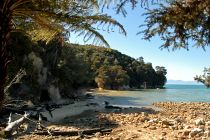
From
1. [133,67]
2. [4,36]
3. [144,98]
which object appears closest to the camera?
[4,36]

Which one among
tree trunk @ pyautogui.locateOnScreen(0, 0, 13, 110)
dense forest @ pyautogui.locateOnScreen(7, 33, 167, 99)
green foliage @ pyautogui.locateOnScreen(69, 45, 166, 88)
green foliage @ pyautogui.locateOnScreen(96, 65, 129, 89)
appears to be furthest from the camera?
green foliage @ pyautogui.locateOnScreen(69, 45, 166, 88)

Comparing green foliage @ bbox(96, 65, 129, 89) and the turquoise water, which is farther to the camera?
green foliage @ bbox(96, 65, 129, 89)

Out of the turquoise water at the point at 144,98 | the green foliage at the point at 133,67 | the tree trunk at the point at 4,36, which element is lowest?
the turquoise water at the point at 144,98

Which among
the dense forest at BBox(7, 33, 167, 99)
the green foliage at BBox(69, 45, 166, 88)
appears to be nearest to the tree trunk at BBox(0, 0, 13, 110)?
the dense forest at BBox(7, 33, 167, 99)

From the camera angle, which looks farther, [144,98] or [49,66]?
[144,98]

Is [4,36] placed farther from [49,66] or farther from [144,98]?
[144,98]

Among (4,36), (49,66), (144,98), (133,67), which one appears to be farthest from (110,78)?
(4,36)

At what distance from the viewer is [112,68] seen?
11338cm

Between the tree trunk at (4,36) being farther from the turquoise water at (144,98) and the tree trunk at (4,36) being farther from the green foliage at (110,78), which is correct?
the green foliage at (110,78)

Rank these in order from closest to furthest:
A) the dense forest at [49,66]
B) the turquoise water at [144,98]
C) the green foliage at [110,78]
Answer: the dense forest at [49,66]
the turquoise water at [144,98]
the green foliage at [110,78]

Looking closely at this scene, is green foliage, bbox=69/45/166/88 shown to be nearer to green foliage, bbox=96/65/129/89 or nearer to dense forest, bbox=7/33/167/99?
green foliage, bbox=96/65/129/89

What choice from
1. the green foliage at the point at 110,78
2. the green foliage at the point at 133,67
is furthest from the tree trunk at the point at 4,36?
the green foliage at the point at 133,67

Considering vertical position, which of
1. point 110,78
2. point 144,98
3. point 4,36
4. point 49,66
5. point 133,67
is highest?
point 133,67

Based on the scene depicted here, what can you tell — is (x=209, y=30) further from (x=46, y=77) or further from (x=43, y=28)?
(x=46, y=77)
